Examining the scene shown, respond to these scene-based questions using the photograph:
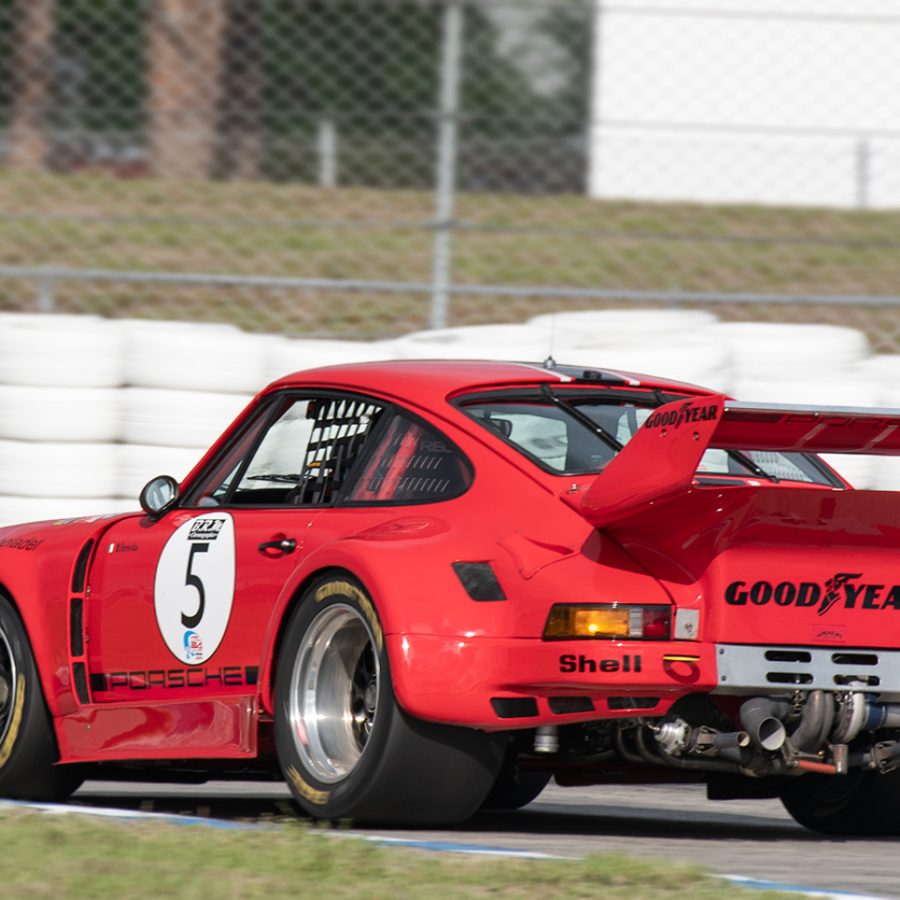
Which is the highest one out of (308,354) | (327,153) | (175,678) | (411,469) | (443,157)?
(327,153)

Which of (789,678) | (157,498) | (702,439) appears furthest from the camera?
(157,498)

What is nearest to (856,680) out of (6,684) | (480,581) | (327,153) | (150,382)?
Answer: (480,581)

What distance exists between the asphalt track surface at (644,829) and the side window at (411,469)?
36.5 inches

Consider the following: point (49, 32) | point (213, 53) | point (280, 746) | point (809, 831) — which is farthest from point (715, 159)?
point (280, 746)

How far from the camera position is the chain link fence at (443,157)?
41.6 ft

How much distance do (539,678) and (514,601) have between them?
0.67ft

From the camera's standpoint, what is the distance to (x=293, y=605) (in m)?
5.77

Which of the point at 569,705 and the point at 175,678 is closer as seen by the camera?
the point at 569,705

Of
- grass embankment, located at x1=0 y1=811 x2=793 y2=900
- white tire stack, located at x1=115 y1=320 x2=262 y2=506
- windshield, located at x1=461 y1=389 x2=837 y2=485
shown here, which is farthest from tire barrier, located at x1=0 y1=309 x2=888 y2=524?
grass embankment, located at x1=0 y1=811 x2=793 y2=900

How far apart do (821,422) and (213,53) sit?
10.8 m

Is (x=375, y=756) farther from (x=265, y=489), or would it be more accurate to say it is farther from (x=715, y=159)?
(x=715, y=159)

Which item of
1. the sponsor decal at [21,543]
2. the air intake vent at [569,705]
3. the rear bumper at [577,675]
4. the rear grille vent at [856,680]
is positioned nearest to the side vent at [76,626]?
the sponsor decal at [21,543]

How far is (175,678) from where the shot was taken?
629 cm

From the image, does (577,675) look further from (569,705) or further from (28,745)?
(28,745)
